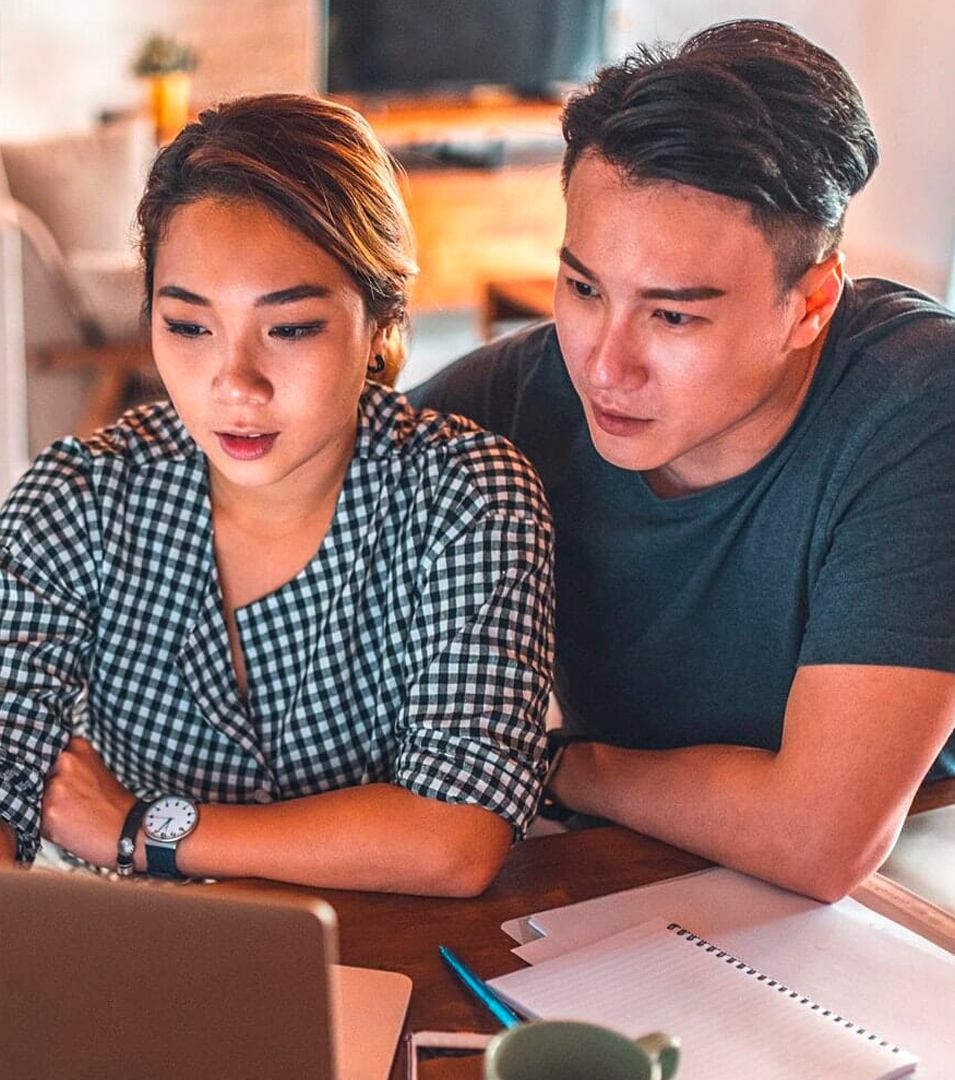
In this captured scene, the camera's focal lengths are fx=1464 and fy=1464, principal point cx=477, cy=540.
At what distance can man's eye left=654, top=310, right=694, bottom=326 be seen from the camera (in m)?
1.23

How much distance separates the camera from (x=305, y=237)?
1.26 meters

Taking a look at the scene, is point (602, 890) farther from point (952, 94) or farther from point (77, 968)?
point (952, 94)

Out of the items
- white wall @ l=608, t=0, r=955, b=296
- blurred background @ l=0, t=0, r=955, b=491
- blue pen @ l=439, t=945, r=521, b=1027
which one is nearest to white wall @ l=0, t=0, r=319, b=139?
blurred background @ l=0, t=0, r=955, b=491

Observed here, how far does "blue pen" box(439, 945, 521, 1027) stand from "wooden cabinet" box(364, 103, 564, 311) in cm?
422

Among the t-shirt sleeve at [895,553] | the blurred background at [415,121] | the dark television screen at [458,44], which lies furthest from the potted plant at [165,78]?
the t-shirt sleeve at [895,553]

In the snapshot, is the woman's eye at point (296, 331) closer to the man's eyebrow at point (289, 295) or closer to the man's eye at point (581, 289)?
the man's eyebrow at point (289, 295)

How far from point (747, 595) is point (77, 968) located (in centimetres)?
84

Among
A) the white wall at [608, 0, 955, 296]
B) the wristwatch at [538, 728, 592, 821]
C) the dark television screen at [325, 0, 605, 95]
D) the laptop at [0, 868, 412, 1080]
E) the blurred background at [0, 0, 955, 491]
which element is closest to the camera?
the laptop at [0, 868, 412, 1080]

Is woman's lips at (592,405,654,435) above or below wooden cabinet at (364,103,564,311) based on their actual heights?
above

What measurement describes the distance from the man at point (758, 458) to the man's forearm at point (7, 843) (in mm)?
478

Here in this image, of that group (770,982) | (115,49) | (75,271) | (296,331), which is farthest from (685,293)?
(115,49)

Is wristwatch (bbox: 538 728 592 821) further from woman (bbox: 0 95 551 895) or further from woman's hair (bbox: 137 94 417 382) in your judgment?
woman's hair (bbox: 137 94 417 382)

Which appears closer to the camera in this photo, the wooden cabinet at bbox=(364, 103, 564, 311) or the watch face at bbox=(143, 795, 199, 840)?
the watch face at bbox=(143, 795, 199, 840)

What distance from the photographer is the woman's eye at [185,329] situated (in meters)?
1.26
